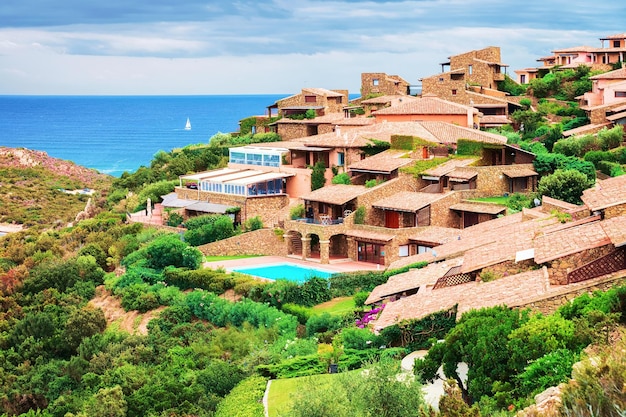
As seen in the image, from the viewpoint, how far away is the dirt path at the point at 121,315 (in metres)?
34.4

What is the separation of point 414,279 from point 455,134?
1843 centimetres

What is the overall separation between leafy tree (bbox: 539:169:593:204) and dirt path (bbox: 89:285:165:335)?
51.2ft

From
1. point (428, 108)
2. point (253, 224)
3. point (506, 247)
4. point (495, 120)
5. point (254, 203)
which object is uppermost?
point (428, 108)

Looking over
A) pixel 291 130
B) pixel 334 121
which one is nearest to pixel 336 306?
pixel 334 121

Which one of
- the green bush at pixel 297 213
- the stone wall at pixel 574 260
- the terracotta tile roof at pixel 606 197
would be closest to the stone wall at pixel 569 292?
the stone wall at pixel 574 260

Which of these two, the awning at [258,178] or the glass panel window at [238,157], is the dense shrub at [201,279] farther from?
the glass panel window at [238,157]

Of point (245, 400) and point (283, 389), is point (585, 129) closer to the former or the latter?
point (283, 389)

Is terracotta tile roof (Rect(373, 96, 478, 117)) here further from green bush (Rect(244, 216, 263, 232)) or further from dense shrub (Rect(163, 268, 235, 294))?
dense shrub (Rect(163, 268, 235, 294))

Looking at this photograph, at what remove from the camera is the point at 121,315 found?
35938mm

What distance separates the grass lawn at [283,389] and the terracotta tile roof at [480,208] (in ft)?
56.6

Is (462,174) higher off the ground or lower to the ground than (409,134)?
lower

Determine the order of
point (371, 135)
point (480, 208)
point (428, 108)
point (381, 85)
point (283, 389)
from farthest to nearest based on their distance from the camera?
point (381, 85), point (428, 108), point (371, 135), point (480, 208), point (283, 389)

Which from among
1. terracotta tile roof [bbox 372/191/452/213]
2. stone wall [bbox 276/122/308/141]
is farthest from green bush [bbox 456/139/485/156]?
stone wall [bbox 276/122/308/141]

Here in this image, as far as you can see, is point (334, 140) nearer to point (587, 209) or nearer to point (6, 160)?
point (587, 209)
